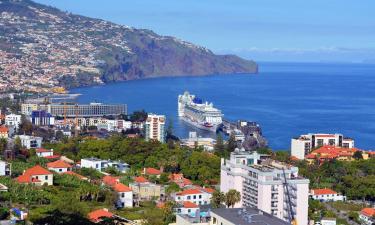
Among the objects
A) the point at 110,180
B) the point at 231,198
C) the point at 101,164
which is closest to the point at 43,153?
the point at 101,164

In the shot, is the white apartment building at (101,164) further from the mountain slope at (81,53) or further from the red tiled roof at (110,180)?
the mountain slope at (81,53)

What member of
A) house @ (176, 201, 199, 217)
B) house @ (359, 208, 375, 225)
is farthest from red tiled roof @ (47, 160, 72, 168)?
house @ (359, 208, 375, 225)

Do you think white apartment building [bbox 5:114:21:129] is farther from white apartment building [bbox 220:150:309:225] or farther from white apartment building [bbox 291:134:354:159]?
white apartment building [bbox 220:150:309:225]

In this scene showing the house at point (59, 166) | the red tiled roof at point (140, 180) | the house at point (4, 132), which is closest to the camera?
the red tiled roof at point (140, 180)

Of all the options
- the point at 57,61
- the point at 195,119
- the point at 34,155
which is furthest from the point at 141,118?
the point at 57,61

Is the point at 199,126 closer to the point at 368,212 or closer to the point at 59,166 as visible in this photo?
the point at 59,166

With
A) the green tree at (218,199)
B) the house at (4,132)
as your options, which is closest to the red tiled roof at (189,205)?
the green tree at (218,199)
